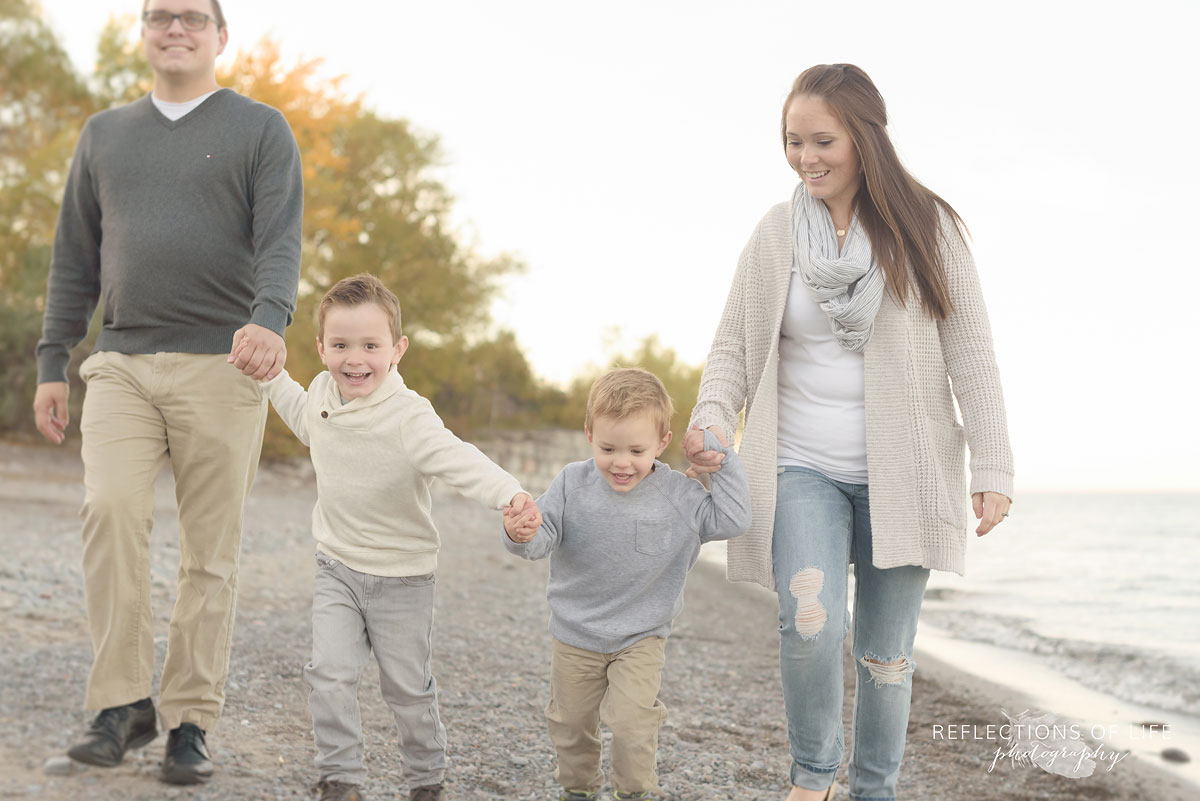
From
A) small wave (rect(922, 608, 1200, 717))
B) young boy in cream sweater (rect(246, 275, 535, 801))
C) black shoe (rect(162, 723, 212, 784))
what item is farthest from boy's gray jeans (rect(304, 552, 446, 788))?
small wave (rect(922, 608, 1200, 717))

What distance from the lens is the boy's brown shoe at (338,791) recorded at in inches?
121

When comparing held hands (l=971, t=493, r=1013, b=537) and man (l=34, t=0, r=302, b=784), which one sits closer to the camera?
held hands (l=971, t=493, r=1013, b=537)

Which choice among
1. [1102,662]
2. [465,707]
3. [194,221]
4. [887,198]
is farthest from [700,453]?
[1102,662]

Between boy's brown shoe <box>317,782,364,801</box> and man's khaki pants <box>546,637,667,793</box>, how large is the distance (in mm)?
613

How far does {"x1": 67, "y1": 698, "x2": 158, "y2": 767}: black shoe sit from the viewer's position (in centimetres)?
336

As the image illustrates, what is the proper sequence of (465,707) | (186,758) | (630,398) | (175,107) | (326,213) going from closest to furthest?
(630,398) < (186,758) < (175,107) < (465,707) < (326,213)

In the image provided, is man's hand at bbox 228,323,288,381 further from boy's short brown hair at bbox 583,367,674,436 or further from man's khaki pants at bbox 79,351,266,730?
boy's short brown hair at bbox 583,367,674,436

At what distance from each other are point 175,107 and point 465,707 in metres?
3.11

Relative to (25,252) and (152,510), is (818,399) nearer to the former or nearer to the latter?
(152,510)

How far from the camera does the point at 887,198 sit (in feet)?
10.3

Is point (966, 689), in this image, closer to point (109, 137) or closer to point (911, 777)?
point (911, 777)

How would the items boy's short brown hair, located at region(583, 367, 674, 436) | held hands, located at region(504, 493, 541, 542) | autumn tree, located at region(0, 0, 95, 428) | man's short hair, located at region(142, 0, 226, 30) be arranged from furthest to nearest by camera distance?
autumn tree, located at region(0, 0, 95, 428) < man's short hair, located at region(142, 0, 226, 30) < boy's short brown hair, located at region(583, 367, 674, 436) < held hands, located at region(504, 493, 541, 542)

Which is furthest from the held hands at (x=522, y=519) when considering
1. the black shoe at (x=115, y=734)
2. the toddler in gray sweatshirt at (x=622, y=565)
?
the black shoe at (x=115, y=734)

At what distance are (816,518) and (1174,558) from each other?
2377 centimetres
